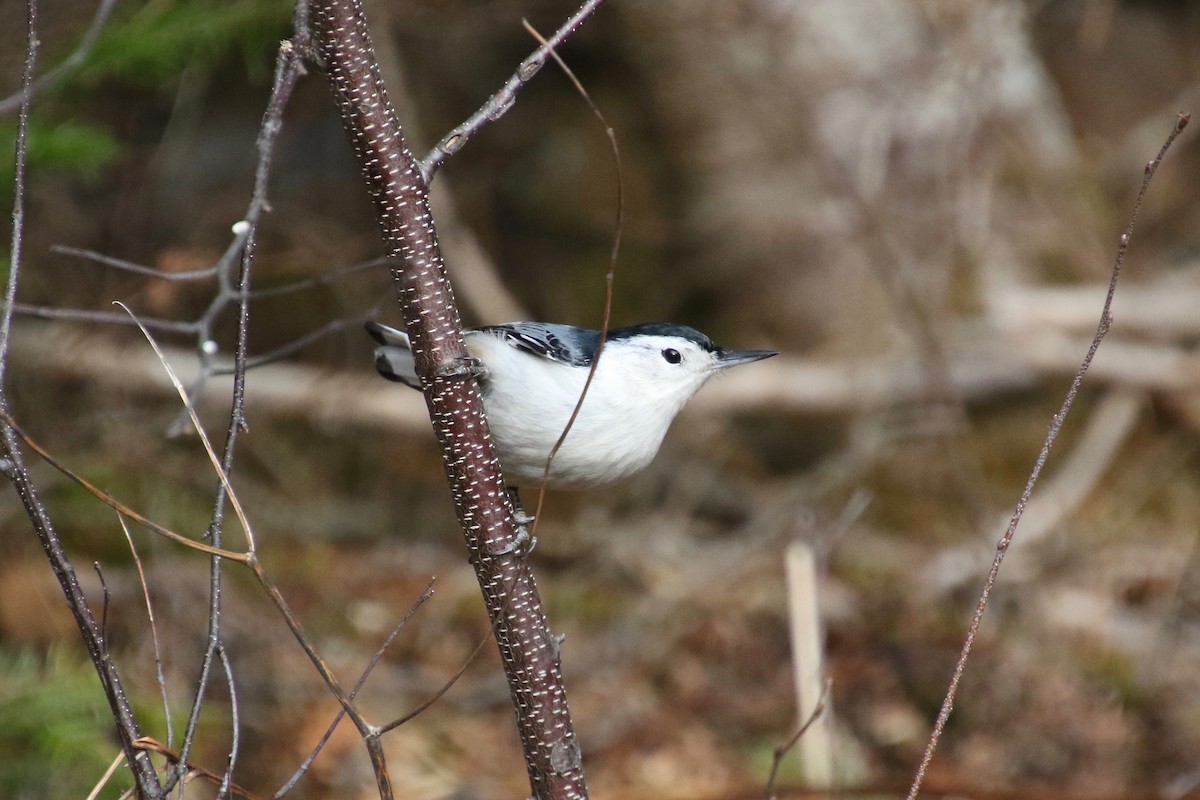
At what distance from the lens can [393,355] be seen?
8.19 ft

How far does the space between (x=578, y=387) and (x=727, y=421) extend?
3.21 meters

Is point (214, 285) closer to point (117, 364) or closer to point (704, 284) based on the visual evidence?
point (117, 364)

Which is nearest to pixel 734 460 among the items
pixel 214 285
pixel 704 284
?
pixel 704 284

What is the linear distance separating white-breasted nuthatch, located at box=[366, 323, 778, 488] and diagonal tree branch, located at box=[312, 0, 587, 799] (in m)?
0.38

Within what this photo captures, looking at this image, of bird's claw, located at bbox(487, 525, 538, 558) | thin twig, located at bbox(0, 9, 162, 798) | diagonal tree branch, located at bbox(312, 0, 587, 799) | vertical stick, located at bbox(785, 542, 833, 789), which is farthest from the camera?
vertical stick, located at bbox(785, 542, 833, 789)

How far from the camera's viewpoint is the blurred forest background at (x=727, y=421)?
386 cm

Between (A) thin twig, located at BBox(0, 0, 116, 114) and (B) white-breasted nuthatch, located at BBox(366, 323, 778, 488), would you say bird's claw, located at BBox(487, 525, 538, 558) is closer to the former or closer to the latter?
Result: (B) white-breasted nuthatch, located at BBox(366, 323, 778, 488)

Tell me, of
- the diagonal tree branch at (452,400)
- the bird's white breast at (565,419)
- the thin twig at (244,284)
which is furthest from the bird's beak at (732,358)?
the thin twig at (244,284)

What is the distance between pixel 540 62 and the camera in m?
1.50

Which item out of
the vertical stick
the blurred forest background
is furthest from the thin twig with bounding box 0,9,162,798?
the blurred forest background

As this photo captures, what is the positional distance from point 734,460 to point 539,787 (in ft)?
12.2

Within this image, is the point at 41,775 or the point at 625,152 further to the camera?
the point at 625,152

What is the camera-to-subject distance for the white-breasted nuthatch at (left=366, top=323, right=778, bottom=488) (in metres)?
2.09

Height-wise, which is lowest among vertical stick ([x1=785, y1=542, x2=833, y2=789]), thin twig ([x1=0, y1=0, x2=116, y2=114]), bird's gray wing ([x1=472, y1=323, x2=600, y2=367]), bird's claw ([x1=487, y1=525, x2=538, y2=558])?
vertical stick ([x1=785, y1=542, x2=833, y2=789])
